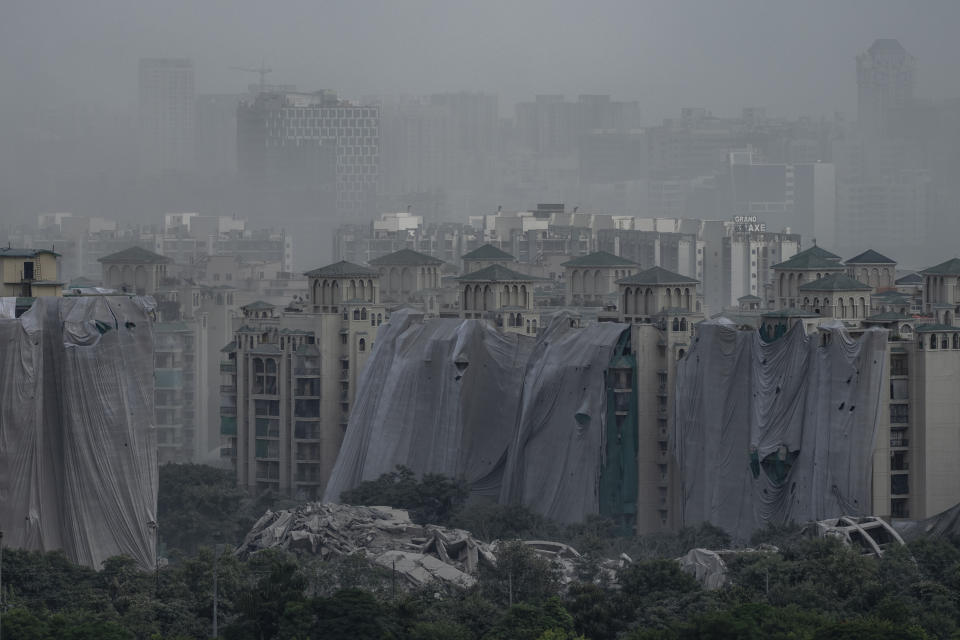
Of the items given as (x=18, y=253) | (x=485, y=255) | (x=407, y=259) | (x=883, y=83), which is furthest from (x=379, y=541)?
(x=883, y=83)

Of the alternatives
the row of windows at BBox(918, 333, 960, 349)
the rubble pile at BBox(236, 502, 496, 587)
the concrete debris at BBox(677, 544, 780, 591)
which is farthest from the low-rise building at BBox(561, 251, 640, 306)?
A: the concrete debris at BBox(677, 544, 780, 591)

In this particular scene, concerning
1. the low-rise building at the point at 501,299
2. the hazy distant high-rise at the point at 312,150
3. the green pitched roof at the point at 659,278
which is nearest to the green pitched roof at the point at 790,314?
the green pitched roof at the point at 659,278

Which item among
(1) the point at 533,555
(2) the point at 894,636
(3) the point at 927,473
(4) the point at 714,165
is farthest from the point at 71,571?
(4) the point at 714,165

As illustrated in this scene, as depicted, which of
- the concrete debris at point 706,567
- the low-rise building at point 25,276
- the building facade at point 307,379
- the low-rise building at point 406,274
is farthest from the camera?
the low-rise building at point 406,274

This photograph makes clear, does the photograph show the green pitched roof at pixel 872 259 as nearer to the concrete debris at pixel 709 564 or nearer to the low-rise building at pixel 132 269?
the concrete debris at pixel 709 564

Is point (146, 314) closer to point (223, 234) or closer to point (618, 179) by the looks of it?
point (223, 234)
